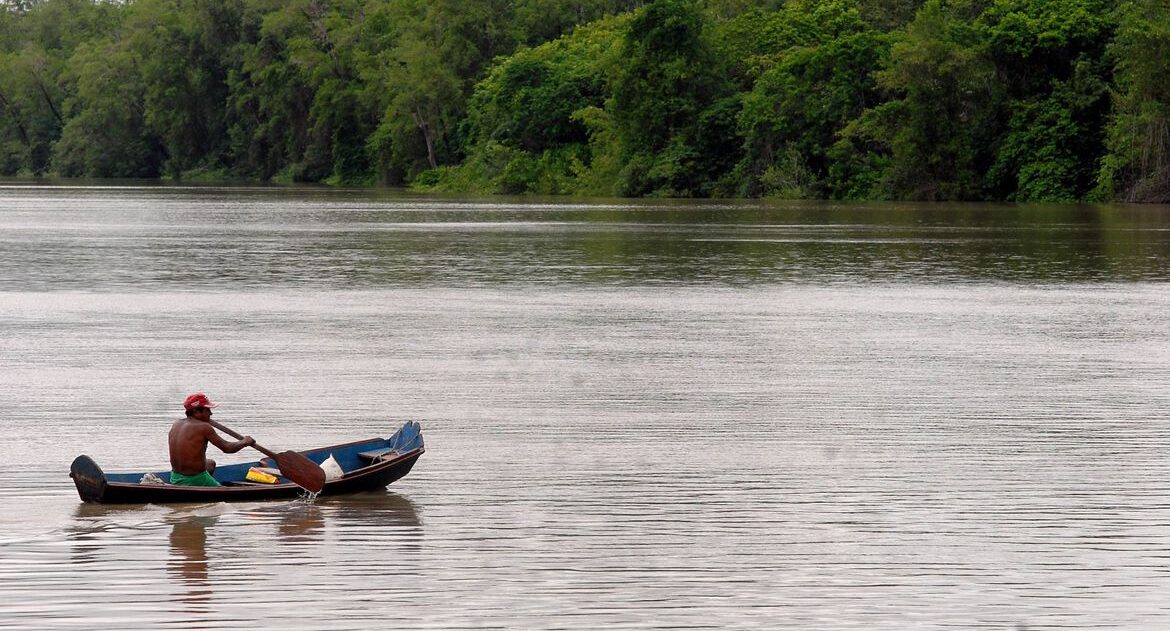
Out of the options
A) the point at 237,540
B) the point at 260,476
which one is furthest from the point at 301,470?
the point at 237,540

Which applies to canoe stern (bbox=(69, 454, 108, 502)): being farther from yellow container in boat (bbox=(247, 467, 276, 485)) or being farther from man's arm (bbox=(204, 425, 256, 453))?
yellow container in boat (bbox=(247, 467, 276, 485))

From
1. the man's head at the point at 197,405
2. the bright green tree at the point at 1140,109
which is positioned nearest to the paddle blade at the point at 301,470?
the man's head at the point at 197,405

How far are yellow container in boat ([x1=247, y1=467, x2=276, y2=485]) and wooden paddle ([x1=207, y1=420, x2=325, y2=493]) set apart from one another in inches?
13.8

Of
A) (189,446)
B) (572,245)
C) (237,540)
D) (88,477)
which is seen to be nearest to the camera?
(237,540)

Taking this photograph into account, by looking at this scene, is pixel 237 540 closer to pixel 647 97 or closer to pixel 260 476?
pixel 260 476

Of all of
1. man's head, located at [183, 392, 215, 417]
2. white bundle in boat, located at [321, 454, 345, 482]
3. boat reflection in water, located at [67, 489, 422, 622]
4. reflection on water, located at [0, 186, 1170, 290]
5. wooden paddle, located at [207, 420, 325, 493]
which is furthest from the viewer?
reflection on water, located at [0, 186, 1170, 290]

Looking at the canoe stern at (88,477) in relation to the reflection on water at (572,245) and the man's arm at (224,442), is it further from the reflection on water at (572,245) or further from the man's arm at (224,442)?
the reflection on water at (572,245)

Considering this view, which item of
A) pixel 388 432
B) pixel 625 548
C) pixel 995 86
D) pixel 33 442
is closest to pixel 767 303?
pixel 388 432

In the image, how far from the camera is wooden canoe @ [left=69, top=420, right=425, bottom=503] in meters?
12.8

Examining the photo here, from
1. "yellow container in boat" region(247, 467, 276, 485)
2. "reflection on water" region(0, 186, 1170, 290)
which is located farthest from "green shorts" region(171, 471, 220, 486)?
"reflection on water" region(0, 186, 1170, 290)

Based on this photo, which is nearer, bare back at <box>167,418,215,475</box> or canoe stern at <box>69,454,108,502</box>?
canoe stern at <box>69,454,108,502</box>

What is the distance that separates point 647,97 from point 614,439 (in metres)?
71.7

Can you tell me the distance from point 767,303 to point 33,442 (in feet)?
55.1

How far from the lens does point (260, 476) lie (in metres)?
13.5
